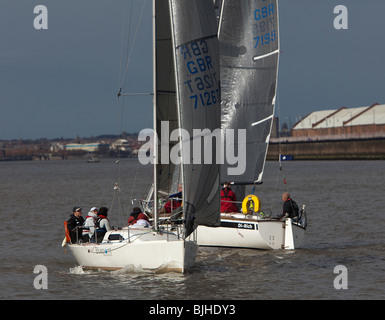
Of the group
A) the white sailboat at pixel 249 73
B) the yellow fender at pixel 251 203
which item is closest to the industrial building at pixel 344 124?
the white sailboat at pixel 249 73

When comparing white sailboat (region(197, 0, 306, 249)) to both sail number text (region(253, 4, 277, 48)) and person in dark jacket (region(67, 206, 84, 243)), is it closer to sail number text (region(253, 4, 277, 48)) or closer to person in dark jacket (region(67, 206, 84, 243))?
sail number text (region(253, 4, 277, 48))

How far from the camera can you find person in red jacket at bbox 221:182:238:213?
73.8ft

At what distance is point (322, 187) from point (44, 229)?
3298 cm

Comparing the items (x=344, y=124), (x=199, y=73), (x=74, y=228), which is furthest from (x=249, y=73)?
(x=344, y=124)

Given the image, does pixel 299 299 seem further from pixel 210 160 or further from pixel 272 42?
pixel 272 42

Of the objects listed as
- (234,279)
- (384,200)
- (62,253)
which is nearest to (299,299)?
(234,279)

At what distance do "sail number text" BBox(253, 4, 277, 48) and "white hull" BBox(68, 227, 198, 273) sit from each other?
10.7m

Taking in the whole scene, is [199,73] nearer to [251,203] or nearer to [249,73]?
[251,203]

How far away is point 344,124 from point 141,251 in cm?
15101

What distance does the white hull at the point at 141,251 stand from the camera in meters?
17.0

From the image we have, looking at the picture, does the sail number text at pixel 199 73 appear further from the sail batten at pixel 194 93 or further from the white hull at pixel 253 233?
the white hull at pixel 253 233

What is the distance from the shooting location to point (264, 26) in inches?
1029

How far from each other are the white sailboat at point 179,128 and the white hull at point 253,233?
370 centimetres
